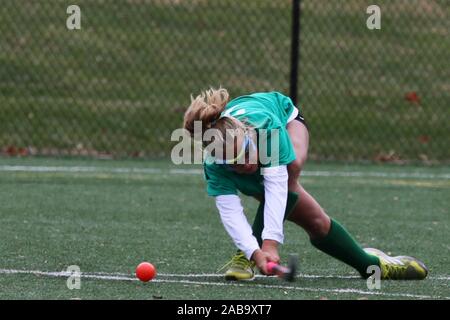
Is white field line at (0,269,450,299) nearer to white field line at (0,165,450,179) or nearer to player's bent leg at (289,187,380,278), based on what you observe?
player's bent leg at (289,187,380,278)

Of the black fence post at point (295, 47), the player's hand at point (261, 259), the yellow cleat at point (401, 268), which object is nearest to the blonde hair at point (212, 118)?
the player's hand at point (261, 259)

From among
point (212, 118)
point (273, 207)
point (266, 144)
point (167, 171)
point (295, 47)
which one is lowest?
point (167, 171)

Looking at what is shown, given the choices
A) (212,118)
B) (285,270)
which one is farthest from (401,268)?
(212,118)

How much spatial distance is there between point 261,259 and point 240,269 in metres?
0.49

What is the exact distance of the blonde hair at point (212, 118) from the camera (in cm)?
545

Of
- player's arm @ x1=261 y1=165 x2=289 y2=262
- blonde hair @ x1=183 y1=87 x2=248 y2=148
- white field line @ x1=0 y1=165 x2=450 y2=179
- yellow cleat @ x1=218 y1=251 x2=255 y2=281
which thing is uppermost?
blonde hair @ x1=183 y1=87 x2=248 y2=148

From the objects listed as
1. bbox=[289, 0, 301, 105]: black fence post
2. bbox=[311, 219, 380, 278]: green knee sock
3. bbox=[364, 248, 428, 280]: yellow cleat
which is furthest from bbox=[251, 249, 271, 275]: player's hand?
bbox=[289, 0, 301, 105]: black fence post

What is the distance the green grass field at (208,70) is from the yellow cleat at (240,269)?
6.66m

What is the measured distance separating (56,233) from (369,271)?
2.25 meters

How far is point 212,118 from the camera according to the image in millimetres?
5473

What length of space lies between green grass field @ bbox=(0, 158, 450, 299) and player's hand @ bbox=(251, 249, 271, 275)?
0.12 m

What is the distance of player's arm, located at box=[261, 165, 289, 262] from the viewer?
217 inches

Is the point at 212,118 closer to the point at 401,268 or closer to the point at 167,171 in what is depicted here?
the point at 401,268

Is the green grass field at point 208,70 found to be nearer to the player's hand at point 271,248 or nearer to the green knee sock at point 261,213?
the green knee sock at point 261,213
